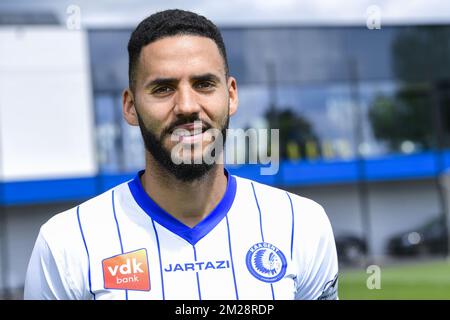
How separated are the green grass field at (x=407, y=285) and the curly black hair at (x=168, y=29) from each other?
359 inches

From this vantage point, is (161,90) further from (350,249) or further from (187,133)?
(350,249)

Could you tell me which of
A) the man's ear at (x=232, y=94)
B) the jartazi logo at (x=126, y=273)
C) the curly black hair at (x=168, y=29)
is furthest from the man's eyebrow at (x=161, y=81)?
the jartazi logo at (x=126, y=273)

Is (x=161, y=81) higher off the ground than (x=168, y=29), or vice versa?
(x=168, y=29)

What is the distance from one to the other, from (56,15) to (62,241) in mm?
24891

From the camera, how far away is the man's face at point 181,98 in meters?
2.14

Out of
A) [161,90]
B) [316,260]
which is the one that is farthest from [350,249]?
[161,90]

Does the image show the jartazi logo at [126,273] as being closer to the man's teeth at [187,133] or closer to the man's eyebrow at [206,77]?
the man's teeth at [187,133]

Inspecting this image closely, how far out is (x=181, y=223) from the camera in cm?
233

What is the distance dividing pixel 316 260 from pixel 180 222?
48 cm

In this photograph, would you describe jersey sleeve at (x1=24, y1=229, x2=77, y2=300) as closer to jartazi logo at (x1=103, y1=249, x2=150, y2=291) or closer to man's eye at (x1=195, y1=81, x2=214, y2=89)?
jartazi logo at (x1=103, y1=249, x2=150, y2=291)

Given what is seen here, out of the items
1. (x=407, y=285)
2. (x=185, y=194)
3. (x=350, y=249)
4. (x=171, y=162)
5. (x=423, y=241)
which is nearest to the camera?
(x=171, y=162)

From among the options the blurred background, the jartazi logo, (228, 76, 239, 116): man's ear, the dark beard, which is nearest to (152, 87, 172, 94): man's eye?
the dark beard

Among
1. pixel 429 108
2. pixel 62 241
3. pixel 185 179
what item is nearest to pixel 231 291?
pixel 185 179

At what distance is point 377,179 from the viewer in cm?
2702
